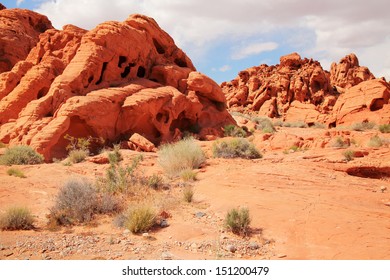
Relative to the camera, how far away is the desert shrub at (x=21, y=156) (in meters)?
11.1

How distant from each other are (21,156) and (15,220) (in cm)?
620

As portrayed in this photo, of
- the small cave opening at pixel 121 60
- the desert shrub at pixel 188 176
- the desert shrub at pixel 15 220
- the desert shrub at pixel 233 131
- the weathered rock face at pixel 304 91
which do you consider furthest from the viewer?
the weathered rock face at pixel 304 91

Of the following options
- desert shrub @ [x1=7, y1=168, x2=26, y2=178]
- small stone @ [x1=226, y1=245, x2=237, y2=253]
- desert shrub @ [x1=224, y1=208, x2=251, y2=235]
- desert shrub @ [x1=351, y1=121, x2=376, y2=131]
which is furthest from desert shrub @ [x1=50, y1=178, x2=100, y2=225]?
desert shrub @ [x1=351, y1=121, x2=376, y2=131]

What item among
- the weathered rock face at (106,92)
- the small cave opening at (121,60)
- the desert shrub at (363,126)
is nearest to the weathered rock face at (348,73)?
the desert shrub at (363,126)

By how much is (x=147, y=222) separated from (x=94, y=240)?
0.89 metres

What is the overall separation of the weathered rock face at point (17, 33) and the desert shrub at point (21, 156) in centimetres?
1429

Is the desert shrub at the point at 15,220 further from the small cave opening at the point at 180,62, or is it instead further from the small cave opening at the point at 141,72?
the small cave opening at the point at 180,62

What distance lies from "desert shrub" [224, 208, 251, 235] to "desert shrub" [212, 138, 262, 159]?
6857 millimetres

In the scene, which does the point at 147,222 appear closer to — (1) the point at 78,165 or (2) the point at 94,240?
(2) the point at 94,240

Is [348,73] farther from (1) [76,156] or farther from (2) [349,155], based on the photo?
(1) [76,156]

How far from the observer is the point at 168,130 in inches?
648

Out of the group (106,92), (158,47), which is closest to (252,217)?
(106,92)

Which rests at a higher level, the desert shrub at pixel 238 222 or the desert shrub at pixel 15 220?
the desert shrub at pixel 15 220

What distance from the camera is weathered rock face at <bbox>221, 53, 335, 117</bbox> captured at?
121 feet
